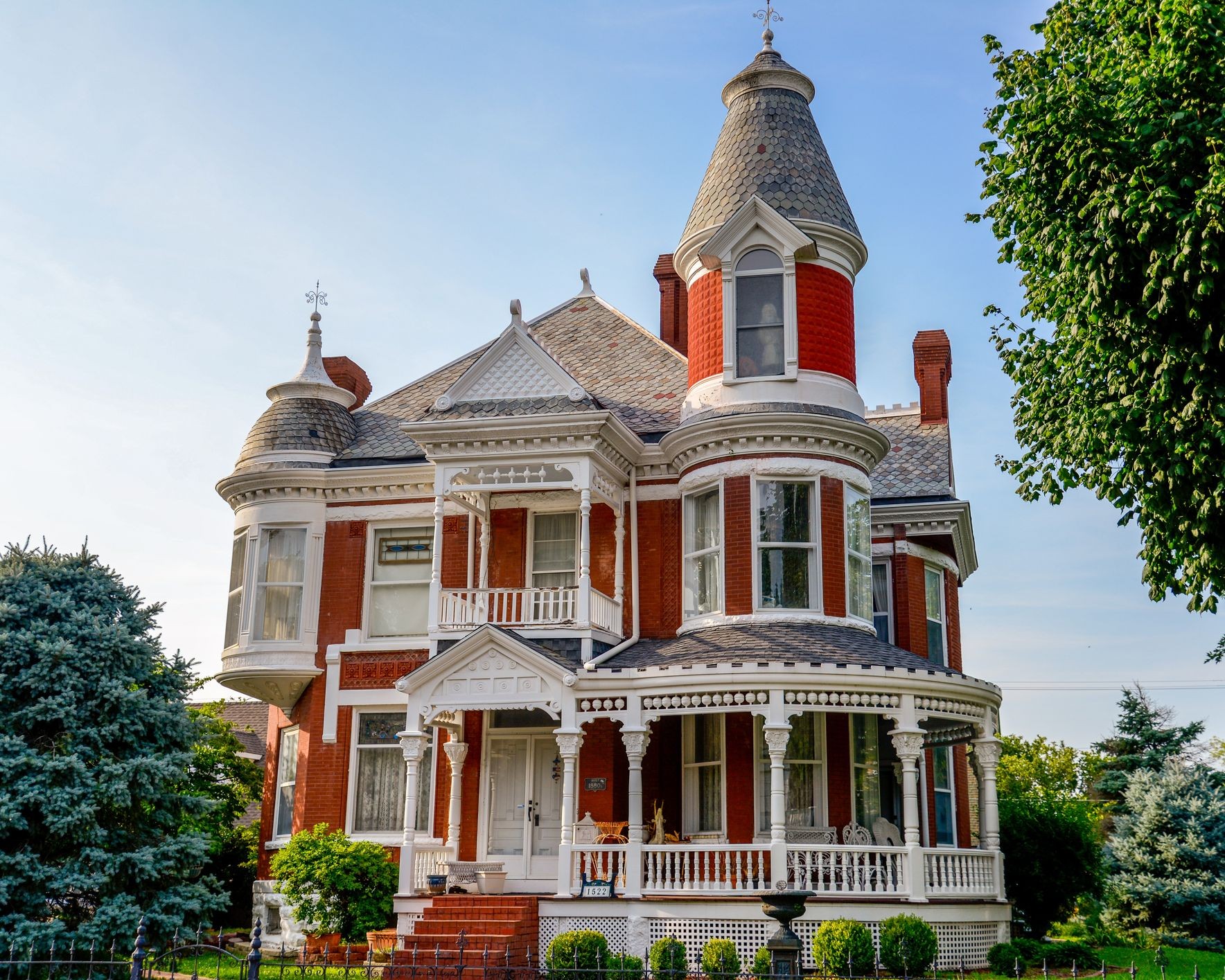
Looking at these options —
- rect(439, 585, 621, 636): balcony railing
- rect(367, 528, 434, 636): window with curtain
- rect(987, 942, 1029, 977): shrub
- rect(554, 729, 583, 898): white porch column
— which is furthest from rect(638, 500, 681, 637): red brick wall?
rect(987, 942, 1029, 977): shrub

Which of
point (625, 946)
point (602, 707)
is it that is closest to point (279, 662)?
point (602, 707)

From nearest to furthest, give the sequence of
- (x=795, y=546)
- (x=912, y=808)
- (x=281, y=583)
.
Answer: (x=912, y=808)
(x=795, y=546)
(x=281, y=583)

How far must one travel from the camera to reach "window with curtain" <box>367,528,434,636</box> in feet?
77.8

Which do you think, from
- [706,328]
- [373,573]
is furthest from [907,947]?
[373,573]

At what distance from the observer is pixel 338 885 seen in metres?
20.1

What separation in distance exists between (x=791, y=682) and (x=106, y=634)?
9.73 metres

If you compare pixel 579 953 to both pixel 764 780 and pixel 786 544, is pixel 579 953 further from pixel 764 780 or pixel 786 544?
pixel 786 544

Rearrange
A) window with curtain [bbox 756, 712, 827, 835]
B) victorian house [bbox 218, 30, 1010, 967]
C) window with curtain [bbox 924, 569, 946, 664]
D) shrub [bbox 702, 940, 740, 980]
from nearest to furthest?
1. shrub [bbox 702, 940, 740, 980]
2. victorian house [bbox 218, 30, 1010, 967]
3. window with curtain [bbox 756, 712, 827, 835]
4. window with curtain [bbox 924, 569, 946, 664]

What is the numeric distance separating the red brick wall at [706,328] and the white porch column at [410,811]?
775cm

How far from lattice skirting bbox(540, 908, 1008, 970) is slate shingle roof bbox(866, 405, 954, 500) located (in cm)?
860

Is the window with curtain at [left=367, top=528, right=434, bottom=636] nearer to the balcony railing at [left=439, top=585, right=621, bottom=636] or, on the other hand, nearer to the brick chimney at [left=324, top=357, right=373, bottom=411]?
the balcony railing at [left=439, top=585, right=621, bottom=636]

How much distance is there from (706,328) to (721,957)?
10611 millimetres

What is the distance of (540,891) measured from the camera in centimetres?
2078

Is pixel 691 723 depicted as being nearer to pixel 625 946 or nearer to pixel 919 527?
pixel 625 946
